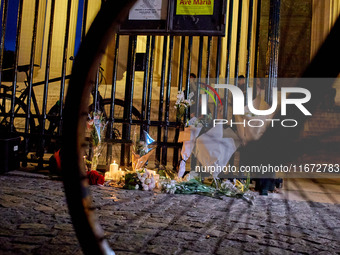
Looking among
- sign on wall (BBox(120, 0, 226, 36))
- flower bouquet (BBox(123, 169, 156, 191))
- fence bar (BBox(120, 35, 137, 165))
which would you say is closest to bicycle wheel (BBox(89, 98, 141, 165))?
fence bar (BBox(120, 35, 137, 165))

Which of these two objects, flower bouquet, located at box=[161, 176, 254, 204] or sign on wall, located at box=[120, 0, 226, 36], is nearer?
flower bouquet, located at box=[161, 176, 254, 204]

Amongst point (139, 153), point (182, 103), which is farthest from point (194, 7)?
point (139, 153)

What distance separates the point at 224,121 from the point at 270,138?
0.68 m

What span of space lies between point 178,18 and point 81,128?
424cm

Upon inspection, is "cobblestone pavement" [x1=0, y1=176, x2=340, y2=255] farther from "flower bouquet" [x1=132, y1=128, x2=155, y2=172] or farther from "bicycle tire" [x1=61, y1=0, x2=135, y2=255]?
"bicycle tire" [x1=61, y1=0, x2=135, y2=255]

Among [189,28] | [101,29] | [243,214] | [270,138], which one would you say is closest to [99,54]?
[101,29]

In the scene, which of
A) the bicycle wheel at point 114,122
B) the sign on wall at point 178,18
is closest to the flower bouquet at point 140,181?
the bicycle wheel at point 114,122

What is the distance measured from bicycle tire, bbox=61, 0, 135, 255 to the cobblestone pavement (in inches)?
42.8

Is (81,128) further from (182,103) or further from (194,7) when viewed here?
(194,7)

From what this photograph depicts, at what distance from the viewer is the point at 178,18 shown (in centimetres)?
468

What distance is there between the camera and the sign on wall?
4.55m

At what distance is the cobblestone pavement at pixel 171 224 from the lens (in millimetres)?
1891

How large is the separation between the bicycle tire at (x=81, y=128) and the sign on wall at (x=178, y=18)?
399 cm

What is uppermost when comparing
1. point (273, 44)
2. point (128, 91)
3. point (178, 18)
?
point (178, 18)
